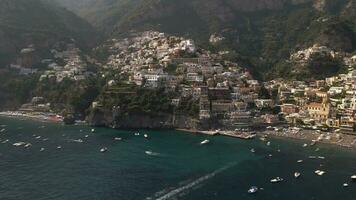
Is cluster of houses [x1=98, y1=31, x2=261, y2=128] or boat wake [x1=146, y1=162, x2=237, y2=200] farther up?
cluster of houses [x1=98, y1=31, x2=261, y2=128]

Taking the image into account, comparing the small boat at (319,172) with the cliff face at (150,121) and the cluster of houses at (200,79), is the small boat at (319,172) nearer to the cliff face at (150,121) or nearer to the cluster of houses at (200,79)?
the cluster of houses at (200,79)

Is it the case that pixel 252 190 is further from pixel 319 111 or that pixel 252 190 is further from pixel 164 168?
pixel 319 111

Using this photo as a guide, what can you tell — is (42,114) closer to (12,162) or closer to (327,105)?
(12,162)

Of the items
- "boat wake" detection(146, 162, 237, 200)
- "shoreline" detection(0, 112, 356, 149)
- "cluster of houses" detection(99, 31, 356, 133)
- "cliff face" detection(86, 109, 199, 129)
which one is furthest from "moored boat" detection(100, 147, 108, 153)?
"cluster of houses" detection(99, 31, 356, 133)

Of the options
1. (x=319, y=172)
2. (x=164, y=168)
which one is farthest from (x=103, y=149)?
(x=319, y=172)

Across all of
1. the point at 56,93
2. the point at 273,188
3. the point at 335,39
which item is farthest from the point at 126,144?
the point at 335,39

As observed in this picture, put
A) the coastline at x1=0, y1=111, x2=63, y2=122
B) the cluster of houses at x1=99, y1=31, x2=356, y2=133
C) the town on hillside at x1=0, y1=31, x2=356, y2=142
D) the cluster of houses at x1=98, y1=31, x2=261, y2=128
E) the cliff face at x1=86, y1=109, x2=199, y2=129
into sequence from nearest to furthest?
the town on hillside at x1=0, y1=31, x2=356, y2=142 → the cliff face at x1=86, y1=109, x2=199, y2=129 → the cluster of houses at x1=99, y1=31, x2=356, y2=133 → the cluster of houses at x1=98, y1=31, x2=261, y2=128 → the coastline at x1=0, y1=111, x2=63, y2=122

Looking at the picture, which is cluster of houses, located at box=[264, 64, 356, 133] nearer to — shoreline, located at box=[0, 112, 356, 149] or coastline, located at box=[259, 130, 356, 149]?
coastline, located at box=[259, 130, 356, 149]

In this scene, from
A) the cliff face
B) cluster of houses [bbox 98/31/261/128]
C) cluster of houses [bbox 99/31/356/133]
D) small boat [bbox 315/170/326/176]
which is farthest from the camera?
cluster of houses [bbox 98/31/261/128]

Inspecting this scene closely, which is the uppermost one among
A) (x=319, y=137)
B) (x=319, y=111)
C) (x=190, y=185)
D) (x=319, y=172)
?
(x=319, y=111)
